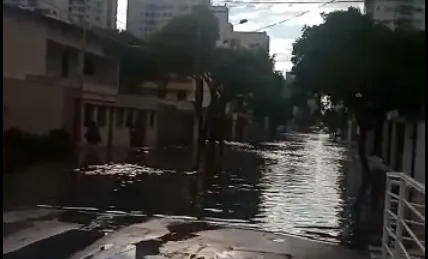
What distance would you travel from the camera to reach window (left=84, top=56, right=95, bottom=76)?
12.1 metres

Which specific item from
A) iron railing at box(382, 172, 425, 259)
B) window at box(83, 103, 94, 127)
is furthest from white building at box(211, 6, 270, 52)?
iron railing at box(382, 172, 425, 259)

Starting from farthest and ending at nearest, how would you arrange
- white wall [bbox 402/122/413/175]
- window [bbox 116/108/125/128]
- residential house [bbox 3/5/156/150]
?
window [bbox 116/108/125/128], residential house [bbox 3/5/156/150], white wall [bbox 402/122/413/175]

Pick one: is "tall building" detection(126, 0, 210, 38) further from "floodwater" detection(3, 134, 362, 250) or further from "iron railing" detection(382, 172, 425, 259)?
"iron railing" detection(382, 172, 425, 259)

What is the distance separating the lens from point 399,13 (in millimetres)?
3938

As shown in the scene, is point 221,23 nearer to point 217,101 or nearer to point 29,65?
point 217,101

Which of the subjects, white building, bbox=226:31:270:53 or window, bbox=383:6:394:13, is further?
white building, bbox=226:31:270:53

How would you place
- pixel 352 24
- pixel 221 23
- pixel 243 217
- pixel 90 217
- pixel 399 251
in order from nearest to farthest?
pixel 399 251, pixel 352 24, pixel 90 217, pixel 243 217, pixel 221 23

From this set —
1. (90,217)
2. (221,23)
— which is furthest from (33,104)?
(221,23)

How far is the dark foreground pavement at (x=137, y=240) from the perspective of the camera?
17.1 ft

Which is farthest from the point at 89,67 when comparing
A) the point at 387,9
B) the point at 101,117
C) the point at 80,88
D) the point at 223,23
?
the point at 387,9

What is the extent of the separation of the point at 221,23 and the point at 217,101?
3434mm

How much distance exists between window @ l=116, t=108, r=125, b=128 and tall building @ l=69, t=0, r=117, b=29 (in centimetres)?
182

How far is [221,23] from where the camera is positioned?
14.5 m

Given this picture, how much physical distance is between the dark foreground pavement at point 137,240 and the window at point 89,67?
5405 millimetres
